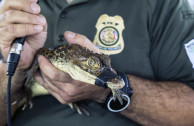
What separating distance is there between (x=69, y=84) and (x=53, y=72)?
136 millimetres

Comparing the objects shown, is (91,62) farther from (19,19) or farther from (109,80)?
(19,19)

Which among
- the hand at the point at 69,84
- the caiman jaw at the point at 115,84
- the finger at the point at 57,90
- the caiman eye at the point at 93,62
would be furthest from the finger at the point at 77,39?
the caiman jaw at the point at 115,84

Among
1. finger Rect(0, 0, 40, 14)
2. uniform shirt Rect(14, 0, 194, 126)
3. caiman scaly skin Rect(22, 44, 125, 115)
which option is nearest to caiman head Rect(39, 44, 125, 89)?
caiman scaly skin Rect(22, 44, 125, 115)

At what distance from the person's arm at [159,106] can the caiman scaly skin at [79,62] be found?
0.28 metres

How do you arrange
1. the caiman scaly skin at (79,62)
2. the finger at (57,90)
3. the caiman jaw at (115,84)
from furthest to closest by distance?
the finger at (57,90), the caiman scaly skin at (79,62), the caiman jaw at (115,84)

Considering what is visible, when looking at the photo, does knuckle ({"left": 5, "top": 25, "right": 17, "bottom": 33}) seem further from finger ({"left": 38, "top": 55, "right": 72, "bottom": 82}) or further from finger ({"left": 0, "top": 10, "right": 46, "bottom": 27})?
finger ({"left": 38, "top": 55, "right": 72, "bottom": 82})

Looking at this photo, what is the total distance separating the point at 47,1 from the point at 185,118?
129 centimetres

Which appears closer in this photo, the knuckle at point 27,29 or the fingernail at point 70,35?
the knuckle at point 27,29

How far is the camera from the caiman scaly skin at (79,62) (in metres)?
1.13

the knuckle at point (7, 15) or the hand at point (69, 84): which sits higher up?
the knuckle at point (7, 15)

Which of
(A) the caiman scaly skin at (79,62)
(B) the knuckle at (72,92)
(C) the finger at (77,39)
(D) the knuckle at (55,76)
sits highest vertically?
(C) the finger at (77,39)

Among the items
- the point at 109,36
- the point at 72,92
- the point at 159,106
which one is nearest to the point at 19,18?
the point at 72,92

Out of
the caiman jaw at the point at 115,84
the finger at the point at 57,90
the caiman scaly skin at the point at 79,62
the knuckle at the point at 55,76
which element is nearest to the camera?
the caiman jaw at the point at 115,84

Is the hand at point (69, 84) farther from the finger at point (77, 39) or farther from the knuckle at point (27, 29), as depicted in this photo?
the knuckle at point (27, 29)
